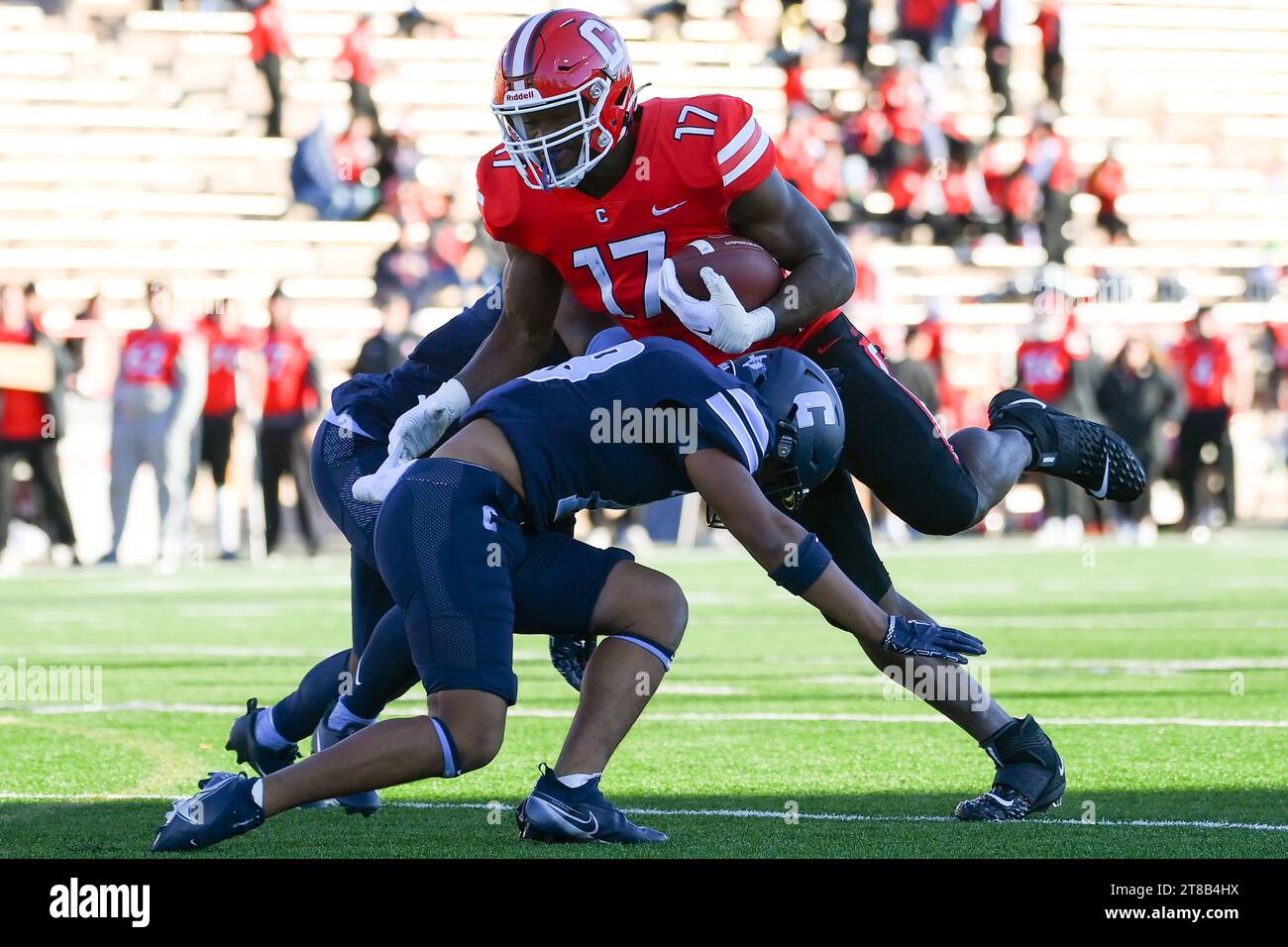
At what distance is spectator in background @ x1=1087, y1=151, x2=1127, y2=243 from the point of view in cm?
2241

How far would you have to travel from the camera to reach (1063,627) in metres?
9.72

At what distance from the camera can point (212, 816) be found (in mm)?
4027

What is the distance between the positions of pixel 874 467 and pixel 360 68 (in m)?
15.7

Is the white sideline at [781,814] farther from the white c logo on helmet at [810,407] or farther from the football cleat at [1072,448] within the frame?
the football cleat at [1072,448]

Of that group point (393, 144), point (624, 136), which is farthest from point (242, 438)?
point (624, 136)

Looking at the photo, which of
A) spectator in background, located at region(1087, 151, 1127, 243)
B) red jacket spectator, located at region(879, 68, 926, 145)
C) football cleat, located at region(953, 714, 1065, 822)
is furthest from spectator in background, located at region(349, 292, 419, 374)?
football cleat, located at region(953, 714, 1065, 822)

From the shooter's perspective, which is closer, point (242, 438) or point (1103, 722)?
point (1103, 722)

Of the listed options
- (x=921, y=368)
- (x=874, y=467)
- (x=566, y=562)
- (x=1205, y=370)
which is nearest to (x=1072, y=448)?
(x=874, y=467)

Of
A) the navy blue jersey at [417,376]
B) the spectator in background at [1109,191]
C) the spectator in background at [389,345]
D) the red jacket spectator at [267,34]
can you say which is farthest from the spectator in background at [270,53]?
the navy blue jersey at [417,376]

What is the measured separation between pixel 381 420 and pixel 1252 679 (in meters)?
3.63

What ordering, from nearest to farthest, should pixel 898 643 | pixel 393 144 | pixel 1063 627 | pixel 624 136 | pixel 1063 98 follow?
pixel 898 643 < pixel 624 136 < pixel 1063 627 < pixel 393 144 < pixel 1063 98

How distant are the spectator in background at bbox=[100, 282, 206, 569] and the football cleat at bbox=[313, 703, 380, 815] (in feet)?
33.9

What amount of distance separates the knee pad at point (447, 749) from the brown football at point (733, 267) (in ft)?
4.89
